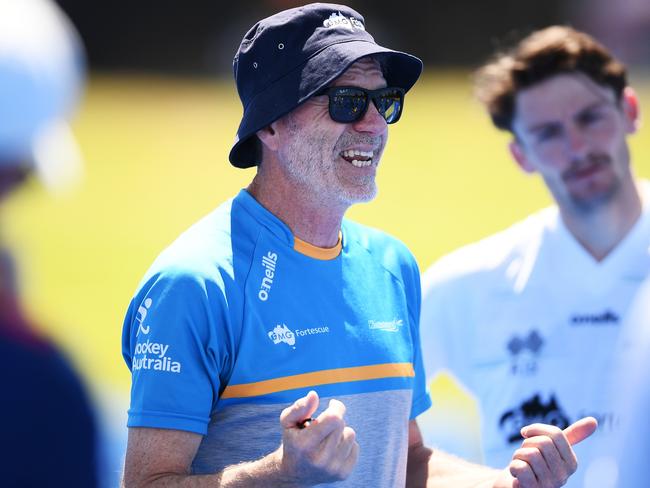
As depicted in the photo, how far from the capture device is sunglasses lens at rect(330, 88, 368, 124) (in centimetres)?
319

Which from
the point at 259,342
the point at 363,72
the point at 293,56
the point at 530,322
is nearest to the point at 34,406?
the point at 259,342

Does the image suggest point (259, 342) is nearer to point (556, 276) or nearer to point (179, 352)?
point (179, 352)

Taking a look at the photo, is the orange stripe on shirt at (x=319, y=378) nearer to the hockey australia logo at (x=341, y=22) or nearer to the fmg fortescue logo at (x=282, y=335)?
the fmg fortescue logo at (x=282, y=335)

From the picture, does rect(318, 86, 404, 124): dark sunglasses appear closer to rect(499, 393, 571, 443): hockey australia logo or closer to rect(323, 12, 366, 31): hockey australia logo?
rect(323, 12, 366, 31): hockey australia logo

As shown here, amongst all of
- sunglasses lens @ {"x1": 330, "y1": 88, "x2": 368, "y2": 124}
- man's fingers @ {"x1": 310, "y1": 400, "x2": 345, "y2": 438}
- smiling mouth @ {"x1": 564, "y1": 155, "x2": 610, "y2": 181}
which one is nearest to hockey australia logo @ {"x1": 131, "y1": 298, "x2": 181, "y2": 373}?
man's fingers @ {"x1": 310, "y1": 400, "x2": 345, "y2": 438}

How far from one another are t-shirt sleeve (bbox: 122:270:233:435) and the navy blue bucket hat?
1.86ft

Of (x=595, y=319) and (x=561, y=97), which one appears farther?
(x=561, y=97)

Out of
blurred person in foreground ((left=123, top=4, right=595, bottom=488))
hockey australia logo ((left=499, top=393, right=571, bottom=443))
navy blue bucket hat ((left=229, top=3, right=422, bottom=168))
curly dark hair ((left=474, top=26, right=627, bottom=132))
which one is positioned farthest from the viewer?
curly dark hair ((left=474, top=26, right=627, bottom=132))

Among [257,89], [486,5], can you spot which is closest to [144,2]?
[486,5]

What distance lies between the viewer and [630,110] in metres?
5.15

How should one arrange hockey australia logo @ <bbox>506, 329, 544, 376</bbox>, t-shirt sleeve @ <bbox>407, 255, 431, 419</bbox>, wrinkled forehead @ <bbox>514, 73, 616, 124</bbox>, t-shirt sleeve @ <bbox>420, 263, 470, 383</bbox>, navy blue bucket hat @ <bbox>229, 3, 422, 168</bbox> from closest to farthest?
navy blue bucket hat @ <bbox>229, 3, 422, 168</bbox> < t-shirt sleeve @ <bbox>407, 255, 431, 419</bbox> < hockey australia logo @ <bbox>506, 329, 544, 376</bbox> < t-shirt sleeve @ <bbox>420, 263, 470, 383</bbox> < wrinkled forehead @ <bbox>514, 73, 616, 124</bbox>

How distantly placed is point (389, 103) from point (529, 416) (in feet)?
5.50

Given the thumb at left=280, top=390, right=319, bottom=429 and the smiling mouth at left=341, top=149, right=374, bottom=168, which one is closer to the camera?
the thumb at left=280, top=390, right=319, bottom=429

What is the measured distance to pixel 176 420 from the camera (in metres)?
2.75
